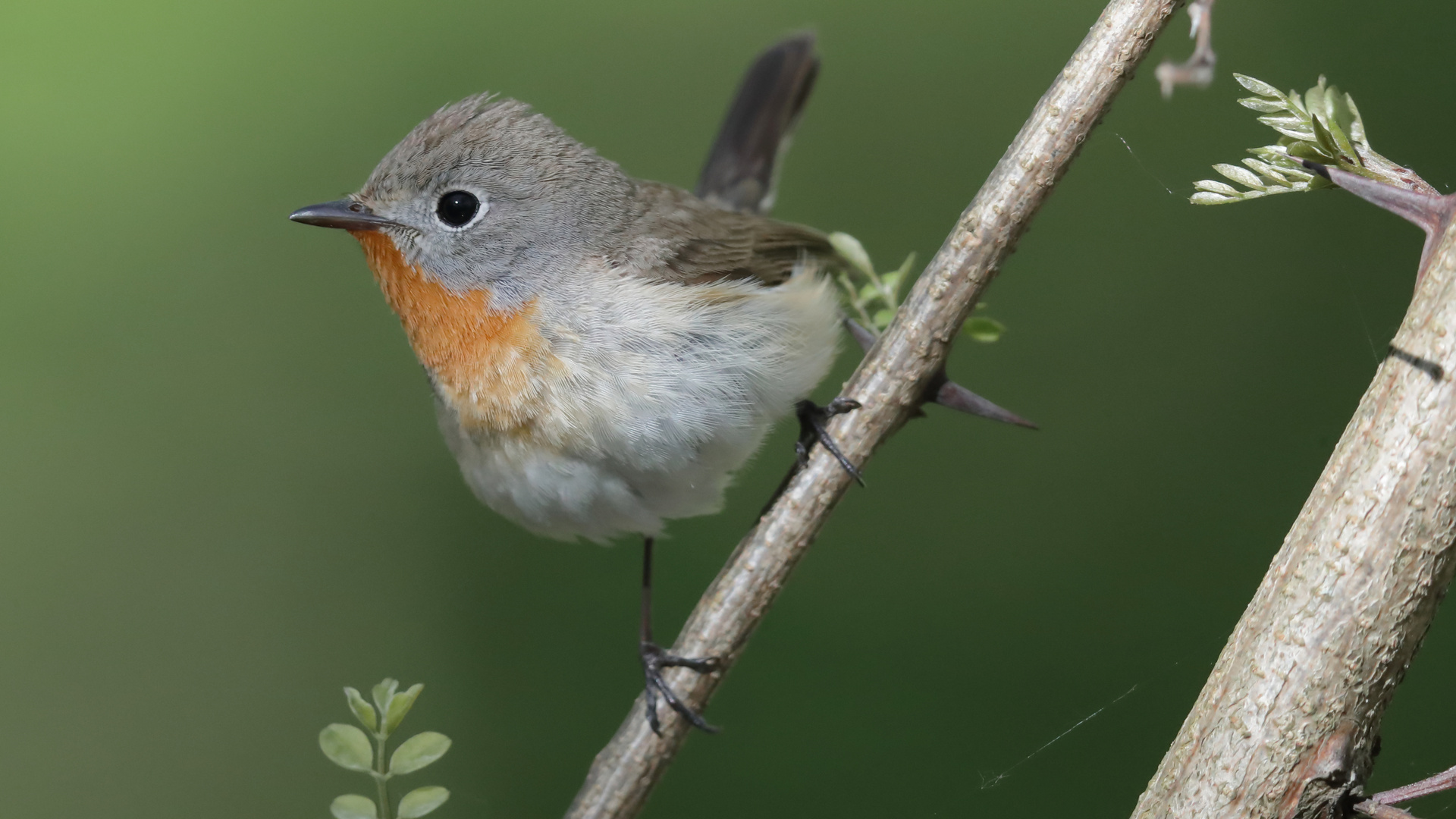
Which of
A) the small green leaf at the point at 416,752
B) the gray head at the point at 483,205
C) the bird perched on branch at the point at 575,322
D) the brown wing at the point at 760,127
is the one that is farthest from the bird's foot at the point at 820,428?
the brown wing at the point at 760,127

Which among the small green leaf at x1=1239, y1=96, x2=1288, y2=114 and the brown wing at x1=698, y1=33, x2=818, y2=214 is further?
the brown wing at x1=698, y1=33, x2=818, y2=214

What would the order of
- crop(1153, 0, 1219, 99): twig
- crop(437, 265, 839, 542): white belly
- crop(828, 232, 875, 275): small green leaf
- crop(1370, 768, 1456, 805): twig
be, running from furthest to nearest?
crop(437, 265, 839, 542): white belly → crop(828, 232, 875, 275): small green leaf → crop(1153, 0, 1219, 99): twig → crop(1370, 768, 1456, 805): twig

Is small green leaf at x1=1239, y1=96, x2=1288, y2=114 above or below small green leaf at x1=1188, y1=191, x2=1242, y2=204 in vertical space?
above

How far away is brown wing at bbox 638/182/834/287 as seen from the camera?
2133 mm

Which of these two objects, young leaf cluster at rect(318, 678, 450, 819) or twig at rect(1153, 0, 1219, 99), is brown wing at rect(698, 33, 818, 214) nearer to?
twig at rect(1153, 0, 1219, 99)

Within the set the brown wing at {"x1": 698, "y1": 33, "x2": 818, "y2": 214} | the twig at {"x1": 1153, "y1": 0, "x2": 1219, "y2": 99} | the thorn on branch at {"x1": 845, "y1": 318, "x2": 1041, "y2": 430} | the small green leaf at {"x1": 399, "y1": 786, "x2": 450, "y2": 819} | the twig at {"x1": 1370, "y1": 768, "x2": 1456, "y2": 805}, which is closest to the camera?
the twig at {"x1": 1370, "y1": 768, "x2": 1456, "y2": 805}

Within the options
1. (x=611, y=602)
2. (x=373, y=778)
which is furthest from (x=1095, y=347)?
(x=373, y=778)

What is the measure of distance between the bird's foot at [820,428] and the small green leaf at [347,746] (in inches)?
26.5

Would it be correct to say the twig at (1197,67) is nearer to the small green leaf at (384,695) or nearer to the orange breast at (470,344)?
the small green leaf at (384,695)

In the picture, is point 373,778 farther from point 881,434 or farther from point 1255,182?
point 1255,182

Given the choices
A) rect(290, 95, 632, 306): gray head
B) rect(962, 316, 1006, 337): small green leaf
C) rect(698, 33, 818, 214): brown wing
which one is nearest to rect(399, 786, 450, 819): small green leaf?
rect(962, 316, 1006, 337): small green leaf

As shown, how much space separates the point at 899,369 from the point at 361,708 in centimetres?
74

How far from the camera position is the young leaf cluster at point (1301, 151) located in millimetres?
843

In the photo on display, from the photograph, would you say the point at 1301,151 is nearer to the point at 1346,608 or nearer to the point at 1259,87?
the point at 1259,87
